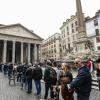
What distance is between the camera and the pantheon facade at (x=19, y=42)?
4634 centimetres

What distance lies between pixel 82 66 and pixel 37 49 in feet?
164

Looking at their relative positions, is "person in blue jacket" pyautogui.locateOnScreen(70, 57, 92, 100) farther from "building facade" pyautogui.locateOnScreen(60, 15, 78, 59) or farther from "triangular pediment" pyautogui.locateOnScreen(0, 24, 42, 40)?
"building facade" pyautogui.locateOnScreen(60, 15, 78, 59)

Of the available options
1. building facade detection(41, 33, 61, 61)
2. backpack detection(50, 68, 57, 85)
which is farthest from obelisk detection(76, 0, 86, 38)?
building facade detection(41, 33, 61, 61)

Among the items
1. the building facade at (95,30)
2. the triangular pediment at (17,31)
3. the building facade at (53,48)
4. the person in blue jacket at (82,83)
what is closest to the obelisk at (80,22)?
the person in blue jacket at (82,83)

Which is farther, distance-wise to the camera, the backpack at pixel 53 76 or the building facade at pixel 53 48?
the building facade at pixel 53 48

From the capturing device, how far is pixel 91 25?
45.8 metres

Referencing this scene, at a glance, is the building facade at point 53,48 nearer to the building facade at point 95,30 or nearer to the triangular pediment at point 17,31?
the triangular pediment at point 17,31

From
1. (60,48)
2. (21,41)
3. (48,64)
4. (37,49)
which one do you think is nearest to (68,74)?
(48,64)

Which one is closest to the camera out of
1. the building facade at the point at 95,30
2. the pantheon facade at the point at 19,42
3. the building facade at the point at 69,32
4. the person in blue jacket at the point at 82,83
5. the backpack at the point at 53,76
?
the person in blue jacket at the point at 82,83

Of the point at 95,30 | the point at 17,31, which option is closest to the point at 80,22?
the point at 95,30

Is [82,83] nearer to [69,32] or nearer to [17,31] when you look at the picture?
[17,31]

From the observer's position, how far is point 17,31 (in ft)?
162

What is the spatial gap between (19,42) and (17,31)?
330 cm

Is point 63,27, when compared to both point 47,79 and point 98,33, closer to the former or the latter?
point 98,33
